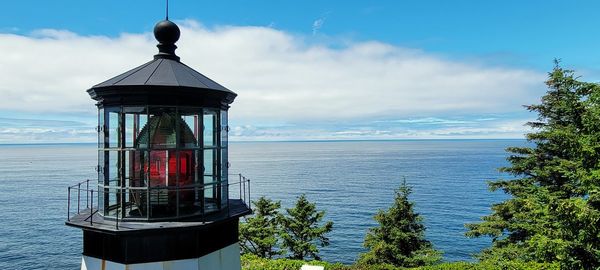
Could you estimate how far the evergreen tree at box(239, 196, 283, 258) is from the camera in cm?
2164

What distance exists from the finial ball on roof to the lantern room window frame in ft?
4.22

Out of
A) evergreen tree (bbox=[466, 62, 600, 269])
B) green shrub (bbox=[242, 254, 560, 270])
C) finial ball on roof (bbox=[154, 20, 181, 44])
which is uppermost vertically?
finial ball on roof (bbox=[154, 20, 181, 44])

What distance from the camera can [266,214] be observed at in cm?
2303

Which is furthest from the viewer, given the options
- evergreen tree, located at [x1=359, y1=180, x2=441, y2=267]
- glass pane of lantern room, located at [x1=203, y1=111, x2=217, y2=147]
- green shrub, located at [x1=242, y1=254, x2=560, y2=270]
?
evergreen tree, located at [x1=359, y1=180, x2=441, y2=267]

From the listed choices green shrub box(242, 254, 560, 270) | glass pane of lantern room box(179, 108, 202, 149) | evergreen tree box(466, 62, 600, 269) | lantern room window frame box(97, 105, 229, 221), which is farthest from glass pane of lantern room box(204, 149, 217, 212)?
evergreen tree box(466, 62, 600, 269)

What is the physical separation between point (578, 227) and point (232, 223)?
10.8 metres

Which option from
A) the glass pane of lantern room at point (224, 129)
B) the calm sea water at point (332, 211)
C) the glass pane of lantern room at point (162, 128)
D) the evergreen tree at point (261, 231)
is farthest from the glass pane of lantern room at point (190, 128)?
the calm sea water at point (332, 211)

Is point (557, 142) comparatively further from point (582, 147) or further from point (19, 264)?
point (19, 264)

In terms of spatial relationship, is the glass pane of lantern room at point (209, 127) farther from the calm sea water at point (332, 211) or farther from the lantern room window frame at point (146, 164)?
the calm sea water at point (332, 211)

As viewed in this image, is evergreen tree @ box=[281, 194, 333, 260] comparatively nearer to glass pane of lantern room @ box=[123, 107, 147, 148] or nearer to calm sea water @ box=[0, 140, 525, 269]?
calm sea water @ box=[0, 140, 525, 269]

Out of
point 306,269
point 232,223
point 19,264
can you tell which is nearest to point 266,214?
point 306,269

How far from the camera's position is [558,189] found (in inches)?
599

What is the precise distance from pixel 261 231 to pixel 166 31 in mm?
17775

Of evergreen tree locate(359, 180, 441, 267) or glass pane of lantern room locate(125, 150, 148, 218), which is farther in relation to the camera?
evergreen tree locate(359, 180, 441, 267)
